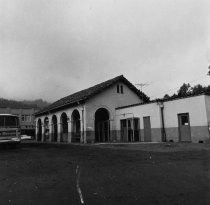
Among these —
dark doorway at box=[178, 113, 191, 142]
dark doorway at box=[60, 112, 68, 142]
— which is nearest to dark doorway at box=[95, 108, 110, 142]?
dark doorway at box=[60, 112, 68, 142]

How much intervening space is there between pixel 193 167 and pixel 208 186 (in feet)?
8.82

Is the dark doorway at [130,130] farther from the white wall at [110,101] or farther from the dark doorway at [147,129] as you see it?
the white wall at [110,101]

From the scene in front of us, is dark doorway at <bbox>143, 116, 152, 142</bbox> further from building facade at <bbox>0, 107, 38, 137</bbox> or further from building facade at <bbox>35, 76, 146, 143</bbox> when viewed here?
building facade at <bbox>0, 107, 38, 137</bbox>

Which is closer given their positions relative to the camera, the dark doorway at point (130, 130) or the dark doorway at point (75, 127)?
the dark doorway at point (130, 130)

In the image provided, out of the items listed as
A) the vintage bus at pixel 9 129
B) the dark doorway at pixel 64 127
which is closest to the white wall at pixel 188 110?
the vintage bus at pixel 9 129

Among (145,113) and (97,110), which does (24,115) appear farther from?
(145,113)

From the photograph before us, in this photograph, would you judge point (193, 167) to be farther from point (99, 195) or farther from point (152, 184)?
point (99, 195)

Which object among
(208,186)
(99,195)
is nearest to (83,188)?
(99,195)

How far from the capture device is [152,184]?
21.6 ft

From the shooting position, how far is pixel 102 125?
29844mm

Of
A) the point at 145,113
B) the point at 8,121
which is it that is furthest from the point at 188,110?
the point at 8,121

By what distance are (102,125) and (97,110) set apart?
2107mm

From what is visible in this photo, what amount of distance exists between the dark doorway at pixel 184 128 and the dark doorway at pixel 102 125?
30.0 ft

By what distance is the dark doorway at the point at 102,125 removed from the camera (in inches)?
1160
